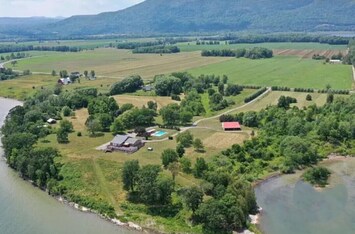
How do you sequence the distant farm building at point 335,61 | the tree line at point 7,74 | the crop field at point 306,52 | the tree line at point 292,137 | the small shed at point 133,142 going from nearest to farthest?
the tree line at point 292,137
the small shed at point 133,142
the tree line at point 7,74
the distant farm building at point 335,61
the crop field at point 306,52

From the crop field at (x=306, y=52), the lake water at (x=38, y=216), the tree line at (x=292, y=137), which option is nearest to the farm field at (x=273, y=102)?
the tree line at (x=292, y=137)

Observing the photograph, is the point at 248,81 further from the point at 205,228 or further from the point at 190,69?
the point at 205,228

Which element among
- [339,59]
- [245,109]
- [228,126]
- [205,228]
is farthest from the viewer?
[339,59]

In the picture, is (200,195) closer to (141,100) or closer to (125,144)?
(125,144)

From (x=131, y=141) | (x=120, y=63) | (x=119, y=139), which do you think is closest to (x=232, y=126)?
(x=131, y=141)

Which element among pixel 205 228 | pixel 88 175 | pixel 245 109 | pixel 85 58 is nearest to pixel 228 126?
pixel 245 109

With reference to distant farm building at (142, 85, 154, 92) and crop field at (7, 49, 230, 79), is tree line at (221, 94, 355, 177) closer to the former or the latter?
distant farm building at (142, 85, 154, 92)

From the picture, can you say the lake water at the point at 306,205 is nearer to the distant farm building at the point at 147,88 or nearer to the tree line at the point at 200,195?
the tree line at the point at 200,195
